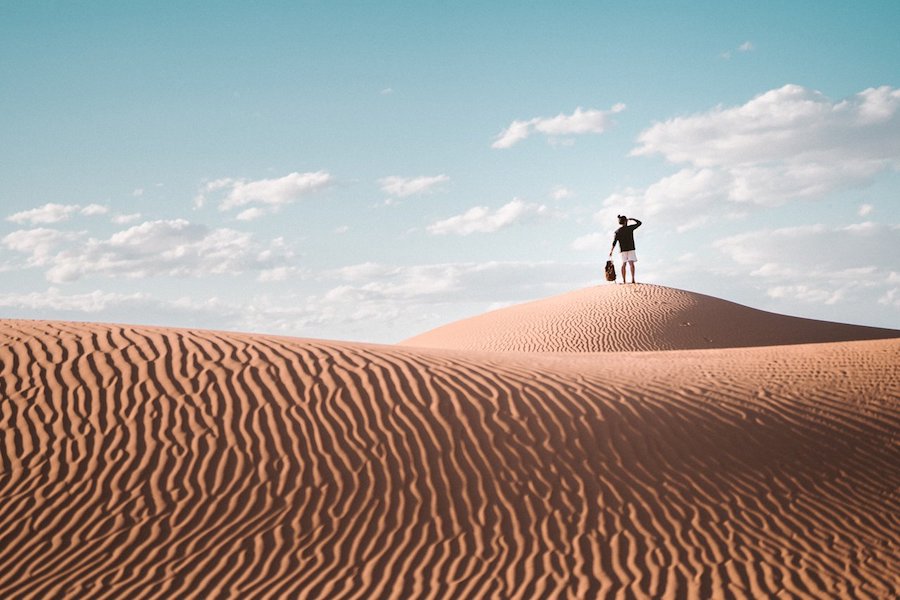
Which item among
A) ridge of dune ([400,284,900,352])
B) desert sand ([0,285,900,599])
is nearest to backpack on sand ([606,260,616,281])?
ridge of dune ([400,284,900,352])

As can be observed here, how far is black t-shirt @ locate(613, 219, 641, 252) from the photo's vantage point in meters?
24.5

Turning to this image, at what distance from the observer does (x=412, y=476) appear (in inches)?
352

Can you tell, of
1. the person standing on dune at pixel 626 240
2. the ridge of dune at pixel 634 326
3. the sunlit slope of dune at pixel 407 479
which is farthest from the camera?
the ridge of dune at pixel 634 326

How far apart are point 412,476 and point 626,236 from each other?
17556 mm

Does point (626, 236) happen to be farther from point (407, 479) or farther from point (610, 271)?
point (407, 479)

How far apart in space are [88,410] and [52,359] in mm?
1676

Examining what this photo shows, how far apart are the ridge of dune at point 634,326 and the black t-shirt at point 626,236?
349 cm

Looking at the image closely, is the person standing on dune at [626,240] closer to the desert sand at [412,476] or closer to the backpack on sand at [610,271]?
the backpack on sand at [610,271]

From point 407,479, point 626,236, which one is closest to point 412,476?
point 407,479

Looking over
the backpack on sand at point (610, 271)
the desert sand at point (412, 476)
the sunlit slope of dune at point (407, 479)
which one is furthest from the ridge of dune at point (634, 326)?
the sunlit slope of dune at point (407, 479)

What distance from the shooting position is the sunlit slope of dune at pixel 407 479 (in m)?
7.60

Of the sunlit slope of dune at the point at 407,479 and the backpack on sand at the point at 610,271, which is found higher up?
the backpack on sand at the point at 610,271

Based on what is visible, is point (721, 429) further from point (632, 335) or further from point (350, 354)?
point (632, 335)

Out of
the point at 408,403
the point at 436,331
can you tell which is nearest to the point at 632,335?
the point at 436,331
